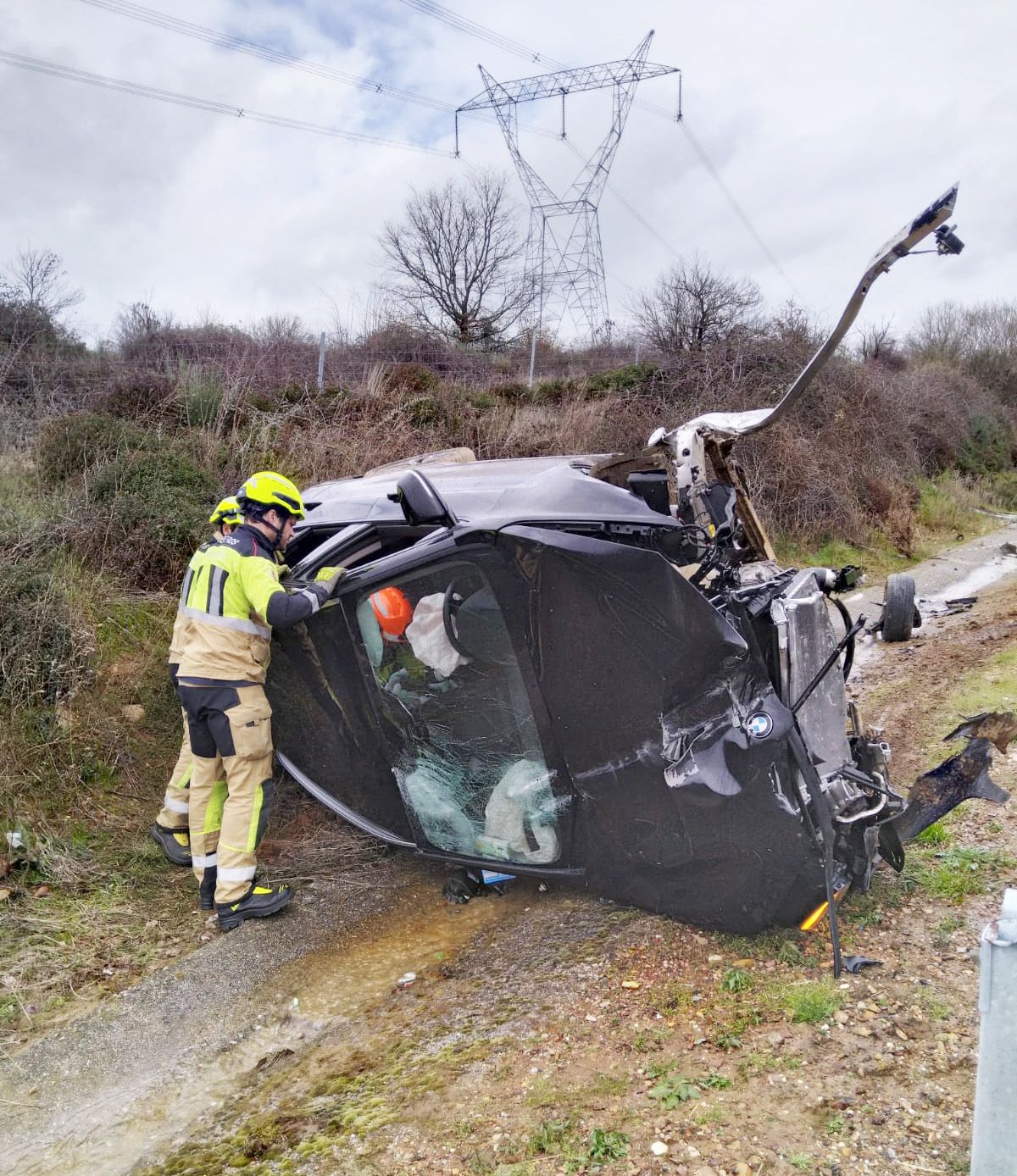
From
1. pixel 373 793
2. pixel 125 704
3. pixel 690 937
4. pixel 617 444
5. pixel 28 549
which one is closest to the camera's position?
pixel 690 937

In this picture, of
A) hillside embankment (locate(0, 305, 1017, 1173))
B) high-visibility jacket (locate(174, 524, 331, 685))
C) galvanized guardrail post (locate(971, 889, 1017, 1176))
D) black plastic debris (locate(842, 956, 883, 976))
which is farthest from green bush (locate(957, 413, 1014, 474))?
galvanized guardrail post (locate(971, 889, 1017, 1176))

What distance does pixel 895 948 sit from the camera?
279 centimetres

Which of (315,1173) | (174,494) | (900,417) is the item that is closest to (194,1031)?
(315,1173)

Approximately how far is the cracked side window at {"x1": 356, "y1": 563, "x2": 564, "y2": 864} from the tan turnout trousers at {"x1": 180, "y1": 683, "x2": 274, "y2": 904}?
0.67 metres

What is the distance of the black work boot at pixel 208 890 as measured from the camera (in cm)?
365

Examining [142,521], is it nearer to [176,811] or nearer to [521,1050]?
[176,811]

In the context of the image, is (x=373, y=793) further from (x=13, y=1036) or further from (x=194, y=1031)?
(x=13, y=1036)

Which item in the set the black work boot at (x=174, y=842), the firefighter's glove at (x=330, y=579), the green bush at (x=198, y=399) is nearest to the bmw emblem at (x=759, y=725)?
the firefighter's glove at (x=330, y=579)

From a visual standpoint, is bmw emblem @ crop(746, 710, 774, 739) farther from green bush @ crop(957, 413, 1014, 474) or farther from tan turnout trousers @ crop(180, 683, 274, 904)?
green bush @ crop(957, 413, 1014, 474)

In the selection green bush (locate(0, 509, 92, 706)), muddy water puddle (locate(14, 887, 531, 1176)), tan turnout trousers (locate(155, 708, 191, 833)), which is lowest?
muddy water puddle (locate(14, 887, 531, 1176))

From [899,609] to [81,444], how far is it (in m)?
6.25

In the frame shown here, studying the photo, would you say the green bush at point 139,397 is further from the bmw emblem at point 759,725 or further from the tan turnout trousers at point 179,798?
the bmw emblem at point 759,725

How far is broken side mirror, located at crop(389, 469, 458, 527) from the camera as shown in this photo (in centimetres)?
291

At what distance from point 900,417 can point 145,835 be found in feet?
55.4
